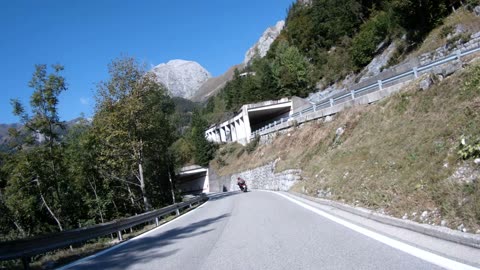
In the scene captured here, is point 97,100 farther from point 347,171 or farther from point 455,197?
point 455,197

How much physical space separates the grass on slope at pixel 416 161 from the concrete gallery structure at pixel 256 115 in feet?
152

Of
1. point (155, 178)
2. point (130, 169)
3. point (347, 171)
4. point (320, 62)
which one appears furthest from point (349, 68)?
point (347, 171)

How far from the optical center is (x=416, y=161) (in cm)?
980

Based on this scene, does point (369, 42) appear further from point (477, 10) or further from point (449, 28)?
point (477, 10)

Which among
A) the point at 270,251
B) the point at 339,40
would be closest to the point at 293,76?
the point at 339,40

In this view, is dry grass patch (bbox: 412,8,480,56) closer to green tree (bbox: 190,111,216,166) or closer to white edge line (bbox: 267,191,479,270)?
white edge line (bbox: 267,191,479,270)

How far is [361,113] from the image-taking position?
22.7 meters

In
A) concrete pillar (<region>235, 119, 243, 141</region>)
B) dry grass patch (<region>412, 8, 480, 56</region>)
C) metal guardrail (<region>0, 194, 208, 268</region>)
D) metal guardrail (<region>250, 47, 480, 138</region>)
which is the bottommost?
metal guardrail (<region>0, 194, 208, 268</region>)

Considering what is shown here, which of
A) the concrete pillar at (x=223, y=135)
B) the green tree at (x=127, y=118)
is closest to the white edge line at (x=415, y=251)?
the green tree at (x=127, y=118)

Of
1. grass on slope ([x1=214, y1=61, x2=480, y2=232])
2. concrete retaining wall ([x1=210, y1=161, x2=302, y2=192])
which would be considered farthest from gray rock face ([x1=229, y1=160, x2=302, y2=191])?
grass on slope ([x1=214, y1=61, x2=480, y2=232])

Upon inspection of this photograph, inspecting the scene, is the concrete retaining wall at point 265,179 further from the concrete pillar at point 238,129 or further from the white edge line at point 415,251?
the white edge line at point 415,251

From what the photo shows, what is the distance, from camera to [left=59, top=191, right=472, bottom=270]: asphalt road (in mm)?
5690

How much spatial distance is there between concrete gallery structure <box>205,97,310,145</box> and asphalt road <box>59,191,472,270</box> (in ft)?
174

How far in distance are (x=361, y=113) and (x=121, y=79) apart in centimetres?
1693
